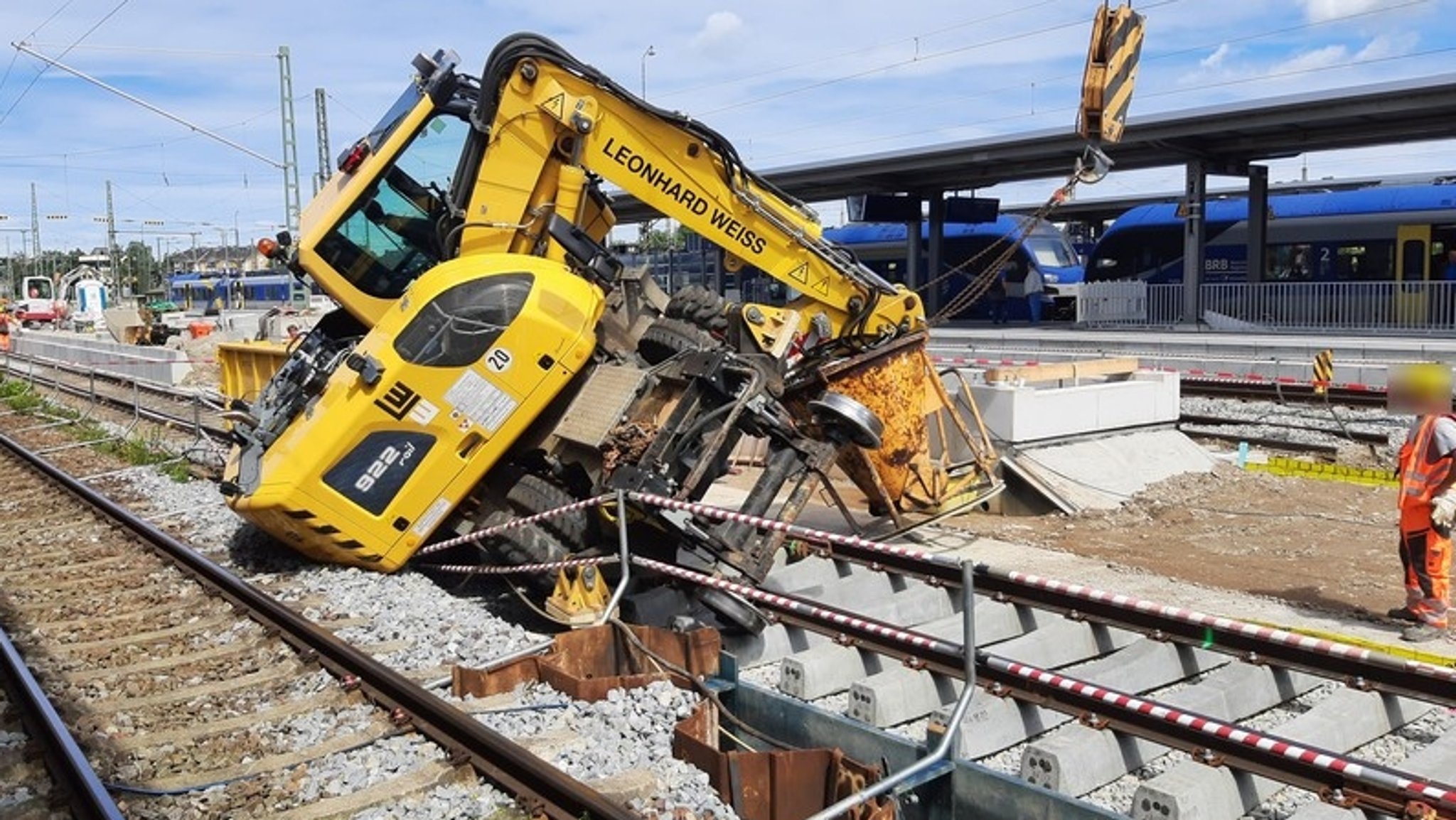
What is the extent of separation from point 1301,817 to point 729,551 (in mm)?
3637

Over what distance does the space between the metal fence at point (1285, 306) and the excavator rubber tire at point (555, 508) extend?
73.6ft

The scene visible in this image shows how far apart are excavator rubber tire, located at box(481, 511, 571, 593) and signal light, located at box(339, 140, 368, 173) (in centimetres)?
289

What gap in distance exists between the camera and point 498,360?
7469 mm

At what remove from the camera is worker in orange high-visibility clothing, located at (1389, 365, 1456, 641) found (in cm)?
779

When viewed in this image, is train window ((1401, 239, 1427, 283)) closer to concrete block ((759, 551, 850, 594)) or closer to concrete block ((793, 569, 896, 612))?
concrete block ((759, 551, 850, 594))

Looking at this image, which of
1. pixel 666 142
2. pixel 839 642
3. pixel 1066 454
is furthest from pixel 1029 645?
pixel 1066 454

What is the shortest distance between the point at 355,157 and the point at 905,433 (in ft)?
14.4

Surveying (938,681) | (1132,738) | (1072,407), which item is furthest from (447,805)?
(1072,407)

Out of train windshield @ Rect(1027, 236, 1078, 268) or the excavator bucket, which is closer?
the excavator bucket

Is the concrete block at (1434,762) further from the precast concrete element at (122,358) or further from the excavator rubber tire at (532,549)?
the precast concrete element at (122,358)

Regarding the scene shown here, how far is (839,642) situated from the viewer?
668 centimetres

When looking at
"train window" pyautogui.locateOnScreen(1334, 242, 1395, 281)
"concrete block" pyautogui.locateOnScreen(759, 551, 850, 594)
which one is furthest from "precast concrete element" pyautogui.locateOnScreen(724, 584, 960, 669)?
"train window" pyautogui.locateOnScreen(1334, 242, 1395, 281)

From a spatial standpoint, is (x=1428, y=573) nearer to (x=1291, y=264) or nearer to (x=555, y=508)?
(x=555, y=508)

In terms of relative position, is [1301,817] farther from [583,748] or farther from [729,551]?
[729,551]
